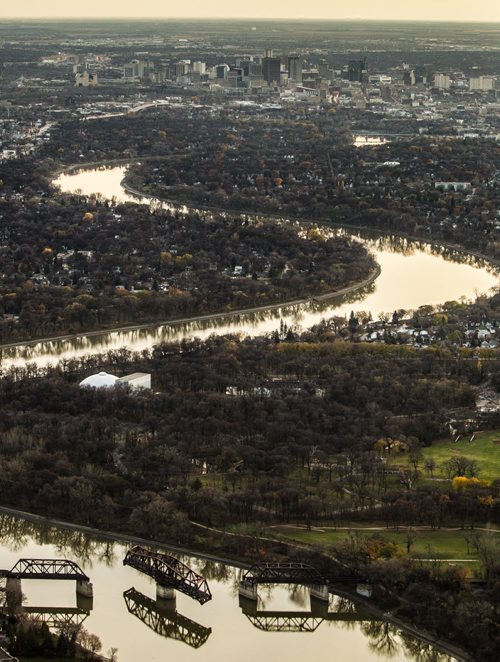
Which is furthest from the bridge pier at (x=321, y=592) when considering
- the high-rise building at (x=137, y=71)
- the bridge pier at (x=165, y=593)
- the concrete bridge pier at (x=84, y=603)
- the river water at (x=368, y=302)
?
the high-rise building at (x=137, y=71)

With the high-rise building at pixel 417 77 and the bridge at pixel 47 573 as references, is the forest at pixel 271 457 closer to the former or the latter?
the bridge at pixel 47 573

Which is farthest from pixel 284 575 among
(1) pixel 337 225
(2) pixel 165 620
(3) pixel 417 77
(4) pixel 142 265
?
(3) pixel 417 77

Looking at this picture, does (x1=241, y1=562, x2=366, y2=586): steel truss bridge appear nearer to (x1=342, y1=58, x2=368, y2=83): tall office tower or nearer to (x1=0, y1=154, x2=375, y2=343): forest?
(x1=0, y1=154, x2=375, y2=343): forest

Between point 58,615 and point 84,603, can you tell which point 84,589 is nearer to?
point 84,603

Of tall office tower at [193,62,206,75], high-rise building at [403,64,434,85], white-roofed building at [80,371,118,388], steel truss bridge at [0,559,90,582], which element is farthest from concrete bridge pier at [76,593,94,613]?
tall office tower at [193,62,206,75]

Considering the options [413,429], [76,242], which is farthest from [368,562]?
[76,242]
